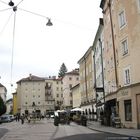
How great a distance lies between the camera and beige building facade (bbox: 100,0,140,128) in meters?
38.2

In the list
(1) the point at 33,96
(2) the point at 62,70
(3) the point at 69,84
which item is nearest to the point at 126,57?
(3) the point at 69,84

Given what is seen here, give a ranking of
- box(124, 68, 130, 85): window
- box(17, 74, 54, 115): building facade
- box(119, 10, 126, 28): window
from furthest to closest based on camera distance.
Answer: box(17, 74, 54, 115): building facade < box(119, 10, 126, 28): window < box(124, 68, 130, 85): window

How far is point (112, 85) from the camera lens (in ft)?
163

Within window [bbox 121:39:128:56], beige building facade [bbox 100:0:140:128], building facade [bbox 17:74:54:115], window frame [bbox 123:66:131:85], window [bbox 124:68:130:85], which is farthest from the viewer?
building facade [bbox 17:74:54:115]

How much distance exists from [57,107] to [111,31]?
4461 inches

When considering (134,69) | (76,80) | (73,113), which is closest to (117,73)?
(134,69)

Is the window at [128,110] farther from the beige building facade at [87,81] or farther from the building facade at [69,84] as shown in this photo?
the building facade at [69,84]

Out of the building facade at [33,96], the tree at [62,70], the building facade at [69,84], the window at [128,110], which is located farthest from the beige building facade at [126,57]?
the tree at [62,70]

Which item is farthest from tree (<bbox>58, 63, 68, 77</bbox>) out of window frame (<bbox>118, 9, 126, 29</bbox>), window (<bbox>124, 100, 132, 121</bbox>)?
window (<bbox>124, 100, 132, 121</bbox>)

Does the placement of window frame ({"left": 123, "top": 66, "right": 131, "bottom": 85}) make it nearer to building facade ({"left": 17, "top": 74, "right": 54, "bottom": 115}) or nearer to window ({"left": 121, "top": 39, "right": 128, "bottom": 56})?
window ({"left": 121, "top": 39, "right": 128, "bottom": 56})

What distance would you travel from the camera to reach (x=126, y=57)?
134 feet

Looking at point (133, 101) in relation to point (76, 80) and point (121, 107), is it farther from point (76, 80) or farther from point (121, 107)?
point (76, 80)

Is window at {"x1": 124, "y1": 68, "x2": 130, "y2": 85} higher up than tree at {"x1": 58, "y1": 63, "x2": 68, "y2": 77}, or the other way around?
tree at {"x1": 58, "y1": 63, "x2": 68, "y2": 77}

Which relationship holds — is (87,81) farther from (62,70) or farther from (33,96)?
(62,70)
